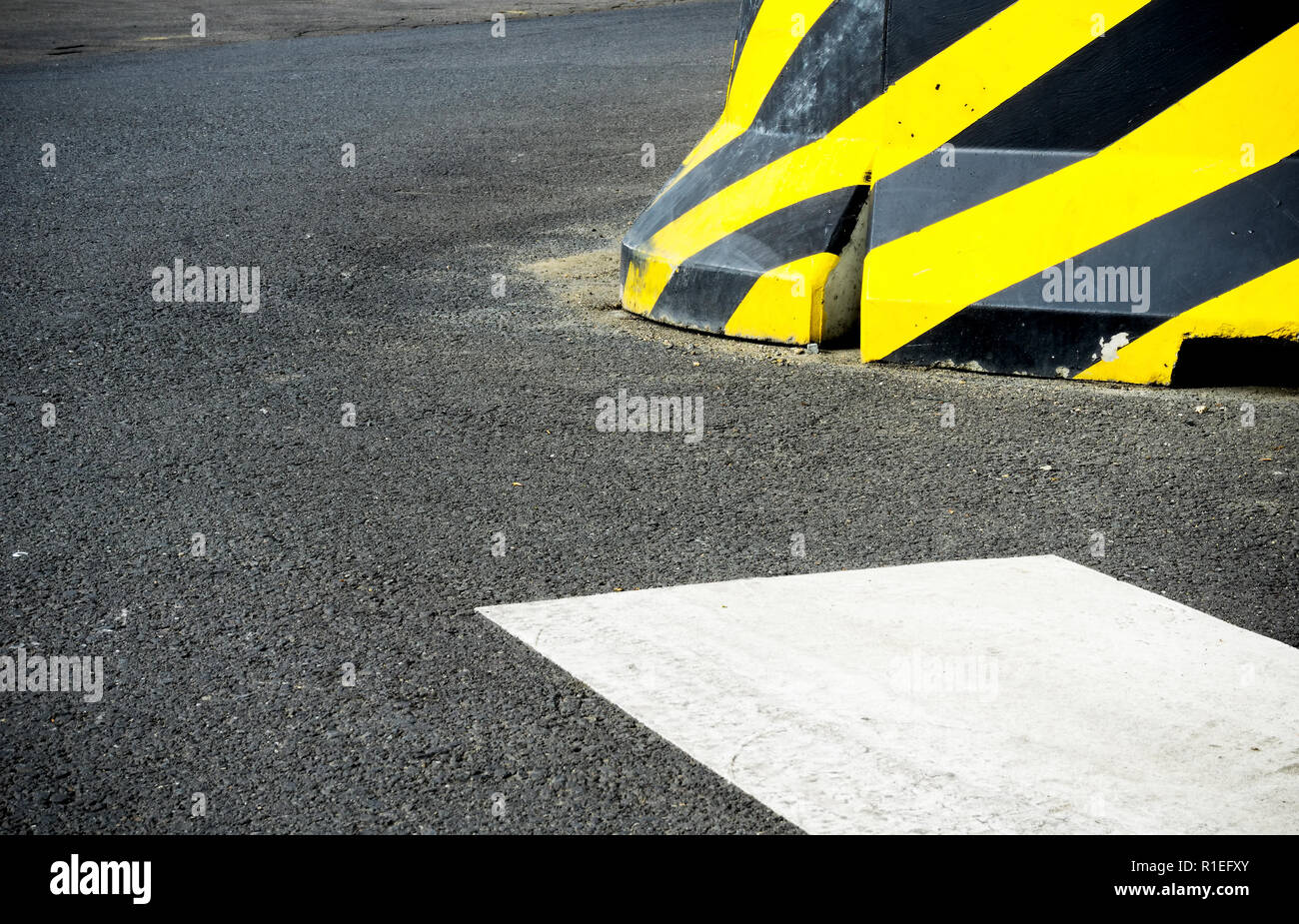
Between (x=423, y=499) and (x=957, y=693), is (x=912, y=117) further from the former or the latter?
(x=957, y=693)

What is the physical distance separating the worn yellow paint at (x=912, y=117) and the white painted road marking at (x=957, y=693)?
193 centimetres

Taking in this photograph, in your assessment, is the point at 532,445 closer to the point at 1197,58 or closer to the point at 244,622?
the point at 244,622

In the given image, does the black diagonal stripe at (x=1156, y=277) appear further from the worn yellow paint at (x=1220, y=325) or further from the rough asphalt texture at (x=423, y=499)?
the rough asphalt texture at (x=423, y=499)

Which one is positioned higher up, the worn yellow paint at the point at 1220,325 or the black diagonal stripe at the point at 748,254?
the black diagonal stripe at the point at 748,254

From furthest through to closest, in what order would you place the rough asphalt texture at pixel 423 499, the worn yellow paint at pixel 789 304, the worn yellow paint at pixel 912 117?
the worn yellow paint at pixel 789 304
the worn yellow paint at pixel 912 117
the rough asphalt texture at pixel 423 499

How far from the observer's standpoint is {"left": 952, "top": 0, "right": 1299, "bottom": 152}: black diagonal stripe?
4137mm

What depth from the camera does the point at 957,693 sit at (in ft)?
8.35

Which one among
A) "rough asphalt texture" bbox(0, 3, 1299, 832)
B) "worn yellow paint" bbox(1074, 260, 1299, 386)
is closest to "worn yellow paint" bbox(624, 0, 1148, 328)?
"rough asphalt texture" bbox(0, 3, 1299, 832)

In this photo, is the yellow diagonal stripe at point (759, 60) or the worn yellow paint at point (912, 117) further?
the yellow diagonal stripe at point (759, 60)

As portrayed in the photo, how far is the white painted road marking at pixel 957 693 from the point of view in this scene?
86.7 inches

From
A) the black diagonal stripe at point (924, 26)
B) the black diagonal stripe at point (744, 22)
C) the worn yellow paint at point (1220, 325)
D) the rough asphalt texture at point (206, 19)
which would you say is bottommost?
the worn yellow paint at point (1220, 325)

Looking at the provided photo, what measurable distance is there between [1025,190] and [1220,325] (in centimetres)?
75

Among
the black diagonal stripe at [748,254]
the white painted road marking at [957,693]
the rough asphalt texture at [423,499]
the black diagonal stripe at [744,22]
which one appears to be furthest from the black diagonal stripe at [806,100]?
the white painted road marking at [957,693]
